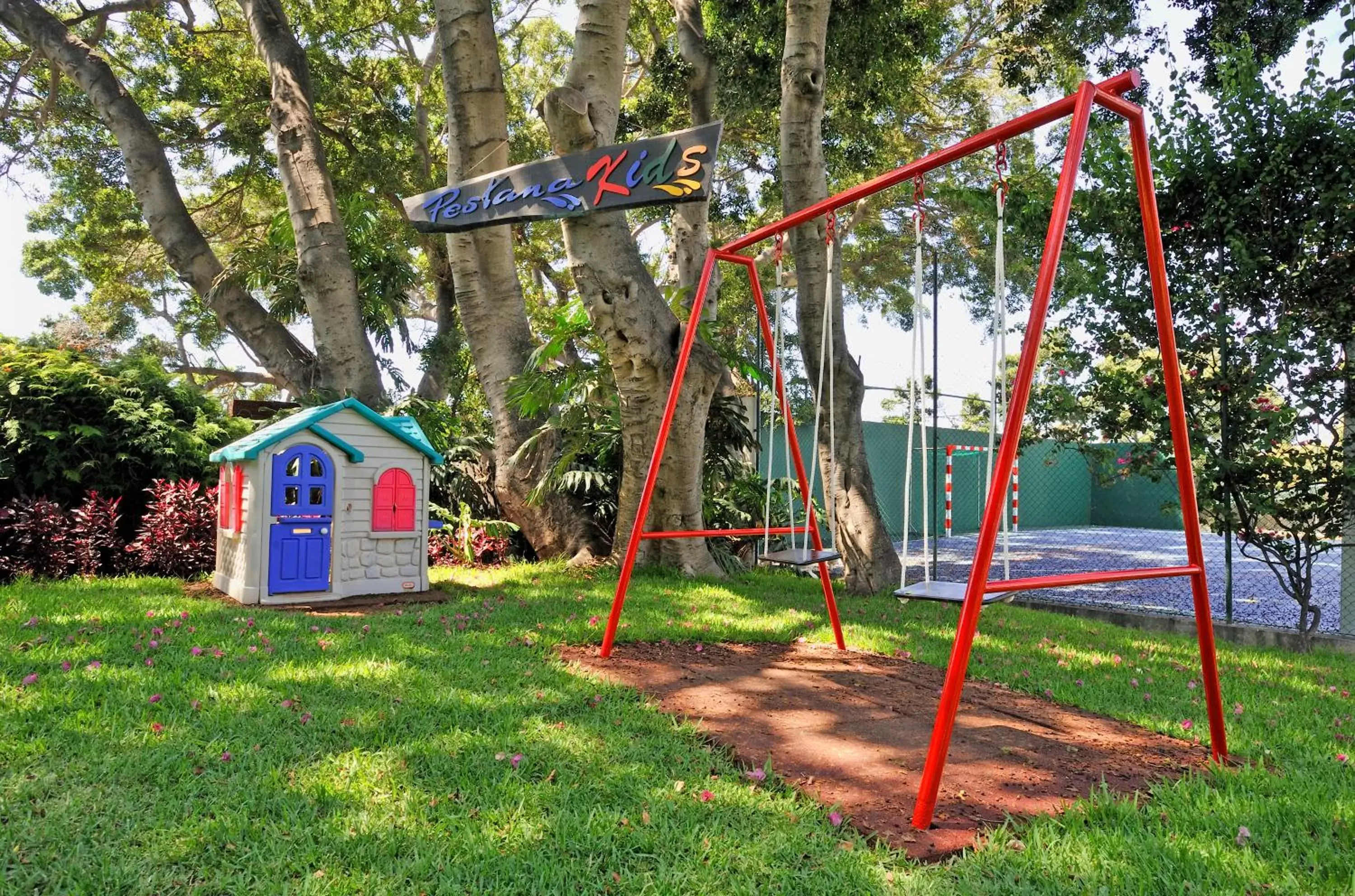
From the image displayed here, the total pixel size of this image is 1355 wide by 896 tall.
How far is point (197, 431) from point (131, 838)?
584cm

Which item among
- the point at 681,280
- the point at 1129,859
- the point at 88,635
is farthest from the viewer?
the point at 681,280

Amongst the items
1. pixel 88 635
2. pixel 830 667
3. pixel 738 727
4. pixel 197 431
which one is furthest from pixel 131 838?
pixel 197 431

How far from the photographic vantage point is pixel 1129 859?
1961mm

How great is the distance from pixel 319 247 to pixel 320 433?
3.65 meters

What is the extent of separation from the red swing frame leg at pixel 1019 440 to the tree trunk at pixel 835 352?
3344 mm

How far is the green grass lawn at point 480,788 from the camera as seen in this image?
189cm

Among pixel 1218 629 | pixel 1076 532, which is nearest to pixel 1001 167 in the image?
pixel 1218 629

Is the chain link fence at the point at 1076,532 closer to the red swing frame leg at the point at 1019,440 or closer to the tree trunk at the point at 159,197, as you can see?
the red swing frame leg at the point at 1019,440

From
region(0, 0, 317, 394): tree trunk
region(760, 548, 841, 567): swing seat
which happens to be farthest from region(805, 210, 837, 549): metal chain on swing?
region(0, 0, 317, 394): tree trunk

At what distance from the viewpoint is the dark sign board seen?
4.40 m

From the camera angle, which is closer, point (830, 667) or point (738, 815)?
point (738, 815)

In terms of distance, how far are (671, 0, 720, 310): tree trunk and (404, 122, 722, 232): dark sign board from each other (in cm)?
369

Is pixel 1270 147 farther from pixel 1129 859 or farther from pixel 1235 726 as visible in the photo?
pixel 1129 859

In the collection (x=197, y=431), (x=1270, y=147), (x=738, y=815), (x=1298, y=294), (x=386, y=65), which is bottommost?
(x=738, y=815)
